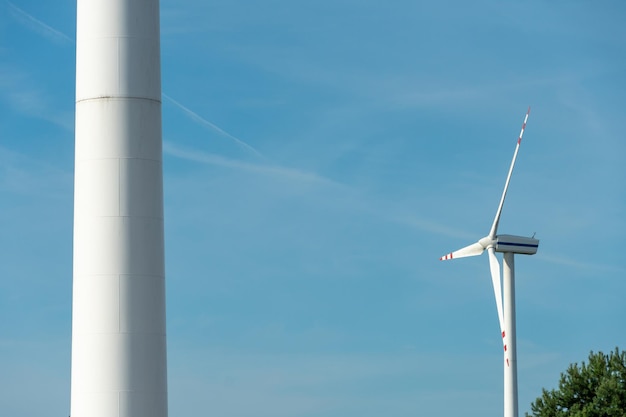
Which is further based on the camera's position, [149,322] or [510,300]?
[510,300]

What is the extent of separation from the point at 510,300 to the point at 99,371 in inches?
2274

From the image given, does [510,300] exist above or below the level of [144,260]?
above

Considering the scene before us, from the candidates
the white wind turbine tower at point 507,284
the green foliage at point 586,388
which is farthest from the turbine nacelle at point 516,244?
the green foliage at point 586,388

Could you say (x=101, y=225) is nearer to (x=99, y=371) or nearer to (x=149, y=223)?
(x=149, y=223)

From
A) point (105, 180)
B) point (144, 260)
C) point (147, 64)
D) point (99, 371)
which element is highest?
point (147, 64)

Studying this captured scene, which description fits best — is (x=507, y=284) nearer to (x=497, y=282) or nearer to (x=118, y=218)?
(x=497, y=282)

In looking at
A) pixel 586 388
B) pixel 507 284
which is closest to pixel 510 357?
pixel 507 284

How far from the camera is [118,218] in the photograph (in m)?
40.1

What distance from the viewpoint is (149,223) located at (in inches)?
1596

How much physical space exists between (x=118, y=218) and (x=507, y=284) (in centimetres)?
5813

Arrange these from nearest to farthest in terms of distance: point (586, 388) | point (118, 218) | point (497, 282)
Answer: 1. point (118, 218)
2. point (497, 282)
3. point (586, 388)

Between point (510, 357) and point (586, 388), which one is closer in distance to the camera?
point (510, 357)

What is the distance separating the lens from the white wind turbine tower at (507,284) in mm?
91312

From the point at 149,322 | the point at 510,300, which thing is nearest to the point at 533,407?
the point at 510,300
